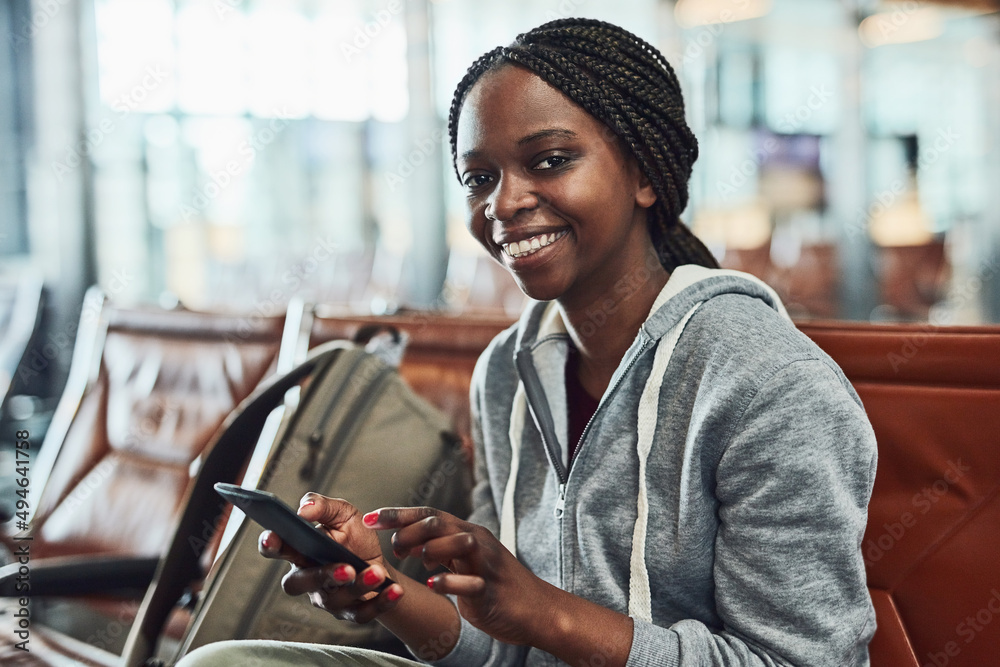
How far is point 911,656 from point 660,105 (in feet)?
2.51

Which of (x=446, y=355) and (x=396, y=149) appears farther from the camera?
(x=396, y=149)

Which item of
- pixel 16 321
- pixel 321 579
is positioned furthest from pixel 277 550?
pixel 16 321

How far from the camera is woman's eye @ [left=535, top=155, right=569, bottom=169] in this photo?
1.05 metres

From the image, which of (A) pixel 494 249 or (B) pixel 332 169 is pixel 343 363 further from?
(B) pixel 332 169

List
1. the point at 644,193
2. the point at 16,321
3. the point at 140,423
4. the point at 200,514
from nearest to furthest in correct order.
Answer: the point at 644,193
the point at 200,514
the point at 140,423
the point at 16,321

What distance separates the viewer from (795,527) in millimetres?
896

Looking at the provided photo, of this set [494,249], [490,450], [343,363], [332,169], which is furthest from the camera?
[332,169]

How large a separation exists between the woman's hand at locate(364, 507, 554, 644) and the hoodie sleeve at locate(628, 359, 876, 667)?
141 millimetres

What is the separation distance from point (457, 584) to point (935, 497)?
0.66 metres

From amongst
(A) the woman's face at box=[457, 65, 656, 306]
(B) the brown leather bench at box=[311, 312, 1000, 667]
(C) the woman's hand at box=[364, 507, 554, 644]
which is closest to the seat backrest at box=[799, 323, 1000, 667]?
(B) the brown leather bench at box=[311, 312, 1000, 667]

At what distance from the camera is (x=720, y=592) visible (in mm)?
958

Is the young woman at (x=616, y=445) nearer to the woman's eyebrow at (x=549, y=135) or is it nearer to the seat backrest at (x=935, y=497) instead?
the woman's eyebrow at (x=549, y=135)

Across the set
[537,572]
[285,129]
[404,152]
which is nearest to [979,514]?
[537,572]

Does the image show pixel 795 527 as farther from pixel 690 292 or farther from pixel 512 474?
pixel 512 474
